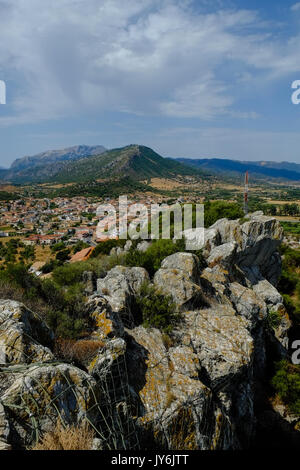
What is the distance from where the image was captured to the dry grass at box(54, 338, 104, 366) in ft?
16.8

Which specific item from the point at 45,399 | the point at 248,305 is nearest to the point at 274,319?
the point at 248,305

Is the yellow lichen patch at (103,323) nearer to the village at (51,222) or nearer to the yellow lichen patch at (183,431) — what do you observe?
the yellow lichen patch at (183,431)

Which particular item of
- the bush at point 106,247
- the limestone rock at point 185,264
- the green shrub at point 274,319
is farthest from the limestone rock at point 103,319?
the bush at point 106,247

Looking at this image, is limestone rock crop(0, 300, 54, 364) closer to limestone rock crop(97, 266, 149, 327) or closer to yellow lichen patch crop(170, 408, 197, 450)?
limestone rock crop(97, 266, 149, 327)

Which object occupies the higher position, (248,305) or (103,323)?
(103,323)

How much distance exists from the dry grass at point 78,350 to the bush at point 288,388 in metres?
8.83

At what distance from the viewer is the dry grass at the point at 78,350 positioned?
512 cm

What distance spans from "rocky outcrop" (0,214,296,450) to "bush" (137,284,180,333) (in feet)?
0.68

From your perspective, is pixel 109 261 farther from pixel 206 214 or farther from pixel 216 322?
pixel 206 214

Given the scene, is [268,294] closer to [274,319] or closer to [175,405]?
[274,319]

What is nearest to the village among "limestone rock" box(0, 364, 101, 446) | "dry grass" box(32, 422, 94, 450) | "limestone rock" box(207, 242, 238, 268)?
"limestone rock" box(207, 242, 238, 268)

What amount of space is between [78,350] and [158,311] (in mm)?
3077

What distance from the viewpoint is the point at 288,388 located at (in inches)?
407
